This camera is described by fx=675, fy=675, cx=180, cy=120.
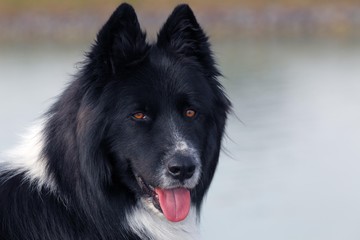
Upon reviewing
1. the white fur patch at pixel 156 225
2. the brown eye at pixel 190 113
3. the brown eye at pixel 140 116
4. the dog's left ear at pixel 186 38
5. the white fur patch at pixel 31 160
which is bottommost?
the white fur patch at pixel 156 225

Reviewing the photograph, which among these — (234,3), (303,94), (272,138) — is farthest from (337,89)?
(234,3)

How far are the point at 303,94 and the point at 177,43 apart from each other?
17065 mm

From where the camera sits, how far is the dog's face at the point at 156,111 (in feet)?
15.9

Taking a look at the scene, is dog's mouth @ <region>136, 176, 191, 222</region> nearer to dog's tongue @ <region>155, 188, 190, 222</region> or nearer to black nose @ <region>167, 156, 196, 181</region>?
dog's tongue @ <region>155, 188, 190, 222</region>

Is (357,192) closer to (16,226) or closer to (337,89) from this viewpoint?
(16,226)

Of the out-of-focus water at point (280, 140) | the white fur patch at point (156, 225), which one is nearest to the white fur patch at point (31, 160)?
the out-of-focus water at point (280, 140)

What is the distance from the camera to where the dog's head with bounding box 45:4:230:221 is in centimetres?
484

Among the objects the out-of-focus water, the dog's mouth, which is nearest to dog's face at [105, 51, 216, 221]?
the dog's mouth

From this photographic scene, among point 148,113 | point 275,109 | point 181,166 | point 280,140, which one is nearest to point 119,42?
point 148,113

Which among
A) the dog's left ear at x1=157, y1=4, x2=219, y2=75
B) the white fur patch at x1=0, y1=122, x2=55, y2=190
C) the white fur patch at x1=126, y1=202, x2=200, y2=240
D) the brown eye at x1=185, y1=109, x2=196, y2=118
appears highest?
the dog's left ear at x1=157, y1=4, x2=219, y2=75

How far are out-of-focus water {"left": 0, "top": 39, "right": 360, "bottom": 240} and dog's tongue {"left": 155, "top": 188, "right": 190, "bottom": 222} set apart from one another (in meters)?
1.29

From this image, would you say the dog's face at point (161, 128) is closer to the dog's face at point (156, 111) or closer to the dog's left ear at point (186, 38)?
the dog's face at point (156, 111)

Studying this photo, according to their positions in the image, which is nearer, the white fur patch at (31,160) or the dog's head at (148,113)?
the dog's head at (148,113)

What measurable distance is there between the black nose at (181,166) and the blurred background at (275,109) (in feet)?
3.78
